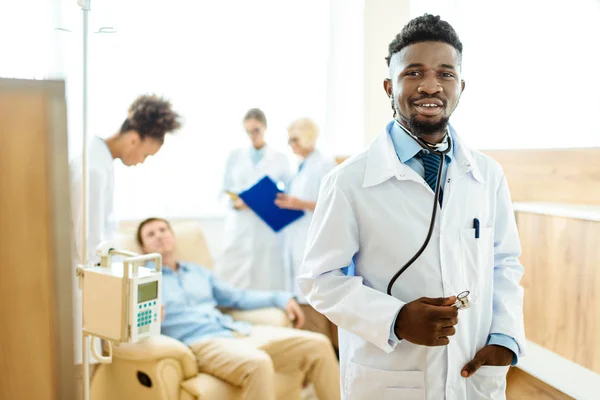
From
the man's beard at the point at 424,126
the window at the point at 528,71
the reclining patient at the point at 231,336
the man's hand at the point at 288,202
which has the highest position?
the window at the point at 528,71

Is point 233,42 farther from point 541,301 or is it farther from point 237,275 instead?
point 541,301

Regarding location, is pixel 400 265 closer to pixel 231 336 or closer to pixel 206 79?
pixel 231 336

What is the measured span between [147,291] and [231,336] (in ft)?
2.74

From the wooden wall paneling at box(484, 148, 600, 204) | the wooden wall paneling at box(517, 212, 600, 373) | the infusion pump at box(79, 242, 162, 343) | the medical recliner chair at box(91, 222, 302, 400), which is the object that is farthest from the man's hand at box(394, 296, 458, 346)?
the wooden wall paneling at box(484, 148, 600, 204)

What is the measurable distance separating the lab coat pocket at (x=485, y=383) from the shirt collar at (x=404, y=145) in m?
0.39

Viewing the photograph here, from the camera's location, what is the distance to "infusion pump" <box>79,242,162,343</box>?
1409 millimetres

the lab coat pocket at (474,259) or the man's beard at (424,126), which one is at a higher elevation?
the man's beard at (424,126)

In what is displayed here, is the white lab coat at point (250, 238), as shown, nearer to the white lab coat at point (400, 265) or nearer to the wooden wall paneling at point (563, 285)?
the wooden wall paneling at point (563, 285)

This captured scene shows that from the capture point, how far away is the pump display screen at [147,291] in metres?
1.45

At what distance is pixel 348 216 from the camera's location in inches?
41.1

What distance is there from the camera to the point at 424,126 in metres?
1.07

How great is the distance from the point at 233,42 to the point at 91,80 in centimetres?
90

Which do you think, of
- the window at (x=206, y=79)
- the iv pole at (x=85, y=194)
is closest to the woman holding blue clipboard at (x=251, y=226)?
the window at (x=206, y=79)

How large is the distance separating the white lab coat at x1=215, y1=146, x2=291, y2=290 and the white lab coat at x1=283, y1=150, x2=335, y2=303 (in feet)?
0.21
